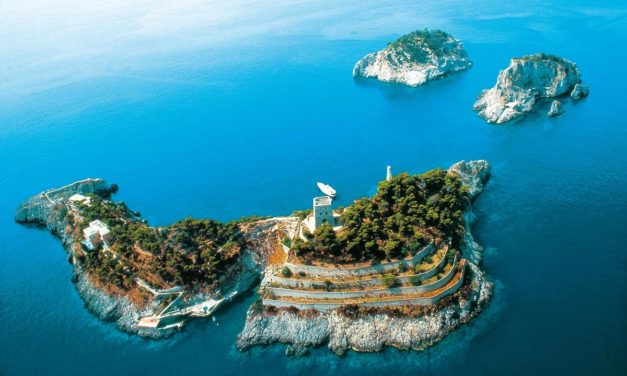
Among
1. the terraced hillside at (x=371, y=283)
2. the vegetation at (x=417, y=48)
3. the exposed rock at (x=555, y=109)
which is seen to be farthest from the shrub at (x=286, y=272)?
the vegetation at (x=417, y=48)

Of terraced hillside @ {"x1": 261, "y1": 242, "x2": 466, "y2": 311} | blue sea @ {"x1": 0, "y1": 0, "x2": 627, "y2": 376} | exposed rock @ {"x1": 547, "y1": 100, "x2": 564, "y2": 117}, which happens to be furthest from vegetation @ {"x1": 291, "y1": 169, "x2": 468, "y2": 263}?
exposed rock @ {"x1": 547, "y1": 100, "x2": 564, "y2": 117}

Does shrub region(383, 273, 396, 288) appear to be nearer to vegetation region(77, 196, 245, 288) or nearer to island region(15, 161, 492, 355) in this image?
island region(15, 161, 492, 355)

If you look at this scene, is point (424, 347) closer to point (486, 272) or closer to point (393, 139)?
point (486, 272)

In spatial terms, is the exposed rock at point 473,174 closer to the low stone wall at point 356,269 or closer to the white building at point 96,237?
the low stone wall at point 356,269

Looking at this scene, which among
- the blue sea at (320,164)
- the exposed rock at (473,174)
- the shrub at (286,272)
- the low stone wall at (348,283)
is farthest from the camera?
the exposed rock at (473,174)

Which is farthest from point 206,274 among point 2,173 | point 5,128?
point 5,128

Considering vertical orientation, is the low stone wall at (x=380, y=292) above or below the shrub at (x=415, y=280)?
below
